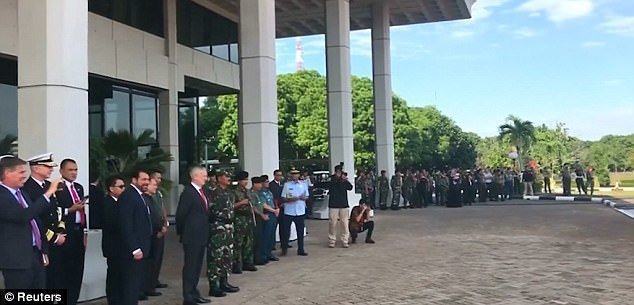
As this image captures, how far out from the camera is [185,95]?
29547 millimetres

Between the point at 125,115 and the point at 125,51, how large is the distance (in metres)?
3.28

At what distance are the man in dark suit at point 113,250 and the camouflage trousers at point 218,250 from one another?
1616 millimetres

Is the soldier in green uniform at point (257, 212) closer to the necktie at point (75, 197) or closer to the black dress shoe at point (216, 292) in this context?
the black dress shoe at point (216, 292)

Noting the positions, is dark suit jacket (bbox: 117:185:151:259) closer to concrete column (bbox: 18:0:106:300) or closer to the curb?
concrete column (bbox: 18:0:106:300)

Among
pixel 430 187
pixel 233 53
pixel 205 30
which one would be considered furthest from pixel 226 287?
pixel 233 53

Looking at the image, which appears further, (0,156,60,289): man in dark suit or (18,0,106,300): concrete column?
(18,0,106,300): concrete column

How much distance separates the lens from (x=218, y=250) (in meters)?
8.70

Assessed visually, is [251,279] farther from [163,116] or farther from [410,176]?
[410,176]

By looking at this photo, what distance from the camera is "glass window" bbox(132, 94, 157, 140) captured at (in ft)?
76.9

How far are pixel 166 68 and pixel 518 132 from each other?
30.9 meters

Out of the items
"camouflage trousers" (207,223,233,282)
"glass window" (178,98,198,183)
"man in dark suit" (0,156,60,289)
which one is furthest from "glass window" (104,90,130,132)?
"man in dark suit" (0,156,60,289)

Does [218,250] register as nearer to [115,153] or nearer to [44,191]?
[44,191]

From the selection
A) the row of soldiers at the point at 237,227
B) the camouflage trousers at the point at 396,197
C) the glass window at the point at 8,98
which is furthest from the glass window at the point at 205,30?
the row of soldiers at the point at 237,227

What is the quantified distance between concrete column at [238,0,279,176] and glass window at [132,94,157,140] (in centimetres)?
911
